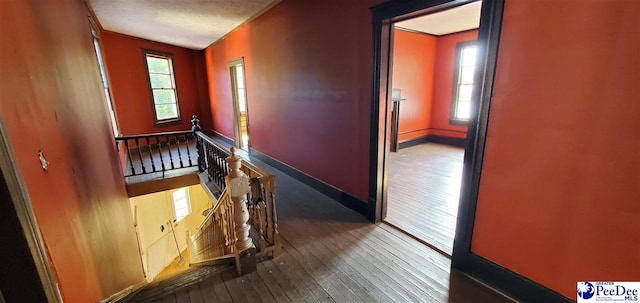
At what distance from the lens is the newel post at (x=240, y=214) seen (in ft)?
6.29

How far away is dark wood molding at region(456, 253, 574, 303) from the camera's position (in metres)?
1.63

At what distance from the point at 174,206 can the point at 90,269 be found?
5129 millimetres

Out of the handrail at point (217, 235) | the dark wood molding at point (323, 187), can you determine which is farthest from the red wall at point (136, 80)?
the handrail at point (217, 235)

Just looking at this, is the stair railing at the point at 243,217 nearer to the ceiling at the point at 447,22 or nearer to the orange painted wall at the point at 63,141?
the orange painted wall at the point at 63,141

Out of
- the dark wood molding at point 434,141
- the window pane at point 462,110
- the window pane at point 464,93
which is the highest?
the window pane at point 464,93

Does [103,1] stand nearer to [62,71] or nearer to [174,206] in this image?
[62,71]

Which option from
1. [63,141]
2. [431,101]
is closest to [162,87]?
[63,141]

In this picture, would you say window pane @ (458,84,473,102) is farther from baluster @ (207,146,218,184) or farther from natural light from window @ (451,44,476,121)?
baluster @ (207,146,218,184)

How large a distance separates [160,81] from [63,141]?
550cm

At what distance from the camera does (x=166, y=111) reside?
21.8 ft

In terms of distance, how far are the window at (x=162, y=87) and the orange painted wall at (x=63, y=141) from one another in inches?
140

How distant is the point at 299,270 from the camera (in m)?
2.12

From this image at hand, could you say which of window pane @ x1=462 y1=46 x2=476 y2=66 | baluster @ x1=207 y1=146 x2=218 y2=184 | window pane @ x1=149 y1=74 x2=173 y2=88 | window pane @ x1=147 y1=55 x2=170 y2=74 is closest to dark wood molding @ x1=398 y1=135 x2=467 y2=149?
window pane @ x1=462 y1=46 x2=476 y2=66

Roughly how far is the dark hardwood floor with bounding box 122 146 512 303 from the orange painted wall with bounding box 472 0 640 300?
0.50 meters
